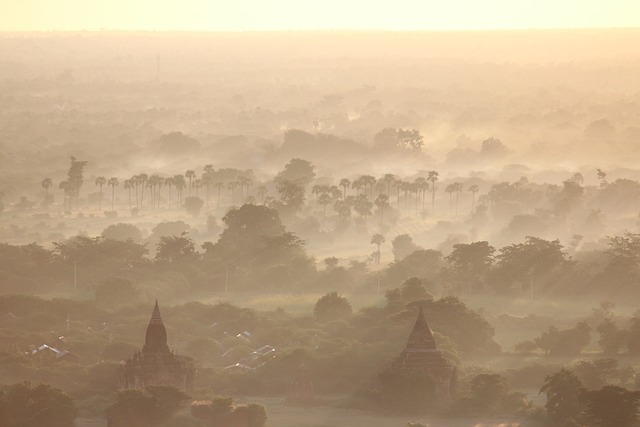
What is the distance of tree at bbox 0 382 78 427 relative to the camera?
234 ft

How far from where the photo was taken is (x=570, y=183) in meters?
147

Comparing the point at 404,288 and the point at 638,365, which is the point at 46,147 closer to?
the point at 404,288

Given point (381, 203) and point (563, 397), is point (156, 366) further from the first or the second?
point (381, 203)

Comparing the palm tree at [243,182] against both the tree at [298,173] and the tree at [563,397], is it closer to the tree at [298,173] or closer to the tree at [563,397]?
the tree at [298,173]

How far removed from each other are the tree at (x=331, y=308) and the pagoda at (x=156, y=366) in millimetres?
17287

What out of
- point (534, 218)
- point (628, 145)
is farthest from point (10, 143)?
point (534, 218)

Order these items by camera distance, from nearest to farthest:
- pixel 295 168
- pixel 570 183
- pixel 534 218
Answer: pixel 534 218 < pixel 570 183 < pixel 295 168

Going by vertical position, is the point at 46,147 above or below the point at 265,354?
above

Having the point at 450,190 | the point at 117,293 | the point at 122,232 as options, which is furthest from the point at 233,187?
the point at 117,293

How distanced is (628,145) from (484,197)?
48.8 meters

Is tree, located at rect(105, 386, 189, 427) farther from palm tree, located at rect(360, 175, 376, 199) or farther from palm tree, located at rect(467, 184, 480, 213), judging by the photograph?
palm tree, located at rect(467, 184, 480, 213)

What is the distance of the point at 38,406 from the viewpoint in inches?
2837

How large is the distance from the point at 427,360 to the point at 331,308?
17.2 meters

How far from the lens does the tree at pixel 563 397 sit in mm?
74750
